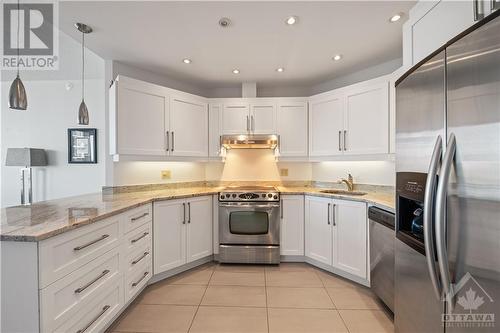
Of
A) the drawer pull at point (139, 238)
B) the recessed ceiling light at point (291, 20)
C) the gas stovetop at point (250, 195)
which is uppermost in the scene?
the recessed ceiling light at point (291, 20)

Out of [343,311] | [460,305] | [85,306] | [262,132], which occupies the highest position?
[262,132]

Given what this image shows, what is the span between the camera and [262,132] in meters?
3.34

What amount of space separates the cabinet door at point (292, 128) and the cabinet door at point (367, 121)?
60 centimetres

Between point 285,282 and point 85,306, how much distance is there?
183 centimetres

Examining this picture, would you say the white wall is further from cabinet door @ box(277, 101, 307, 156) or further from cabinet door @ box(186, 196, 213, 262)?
cabinet door @ box(277, 101, 307, 156)

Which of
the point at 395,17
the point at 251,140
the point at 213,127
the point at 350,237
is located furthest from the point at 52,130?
the point at 395,17

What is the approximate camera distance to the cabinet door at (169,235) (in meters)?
2.47

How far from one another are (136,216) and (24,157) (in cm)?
264

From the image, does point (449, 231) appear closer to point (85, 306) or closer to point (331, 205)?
point (331, 205)

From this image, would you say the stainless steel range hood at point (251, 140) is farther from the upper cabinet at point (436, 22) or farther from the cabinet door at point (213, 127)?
the upper cabinet at point (436, 22)

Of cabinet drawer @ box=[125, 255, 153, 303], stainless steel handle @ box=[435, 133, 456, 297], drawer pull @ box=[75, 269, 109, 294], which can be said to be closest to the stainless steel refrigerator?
stainless steel handle @ box=[435, 133, 456, 297]

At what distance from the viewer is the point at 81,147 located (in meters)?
3.54

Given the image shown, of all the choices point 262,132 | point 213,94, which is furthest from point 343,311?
point 213,94

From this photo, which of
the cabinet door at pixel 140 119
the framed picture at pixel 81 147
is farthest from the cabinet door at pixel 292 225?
the framed picture at pixel 81 147
